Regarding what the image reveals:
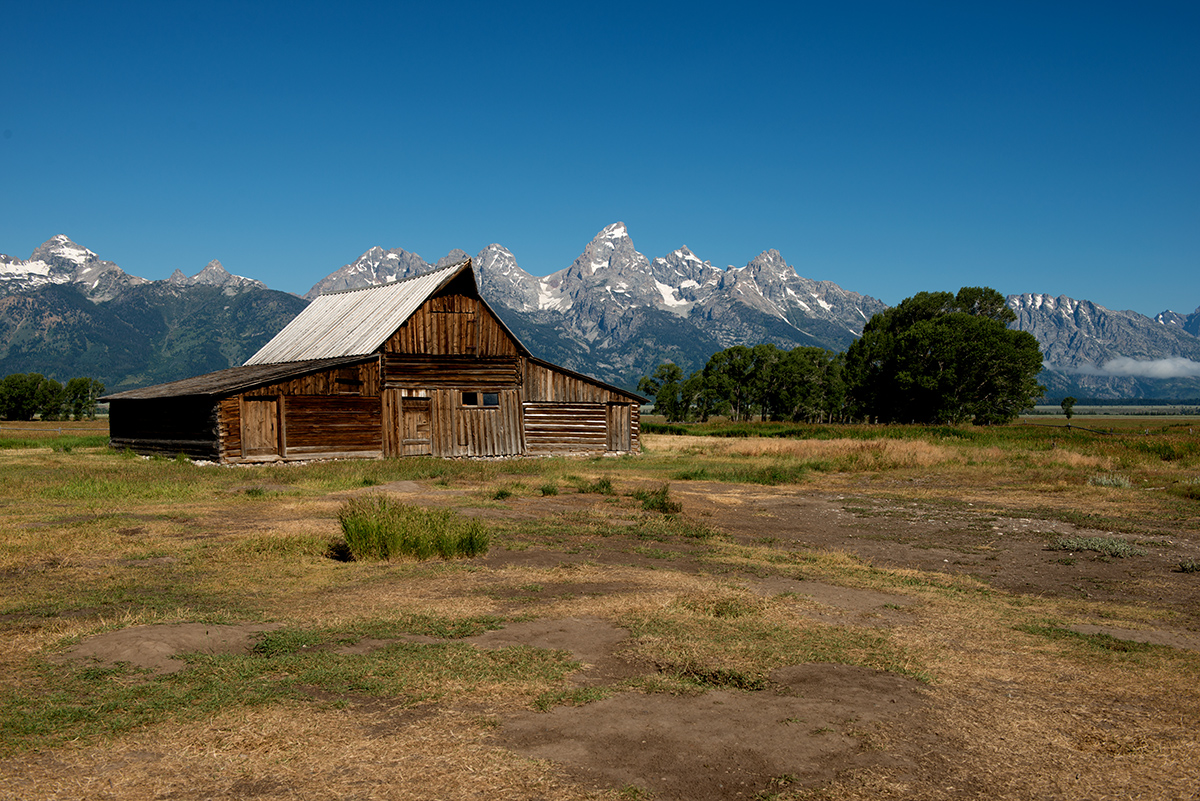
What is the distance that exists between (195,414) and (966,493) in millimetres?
28903

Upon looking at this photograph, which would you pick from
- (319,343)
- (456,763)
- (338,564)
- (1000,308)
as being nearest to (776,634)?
(456,763)

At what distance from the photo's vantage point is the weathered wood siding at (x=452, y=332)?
35094 mm

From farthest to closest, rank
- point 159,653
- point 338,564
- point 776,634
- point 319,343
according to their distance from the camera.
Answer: point 319,343, point 338,564, point 776,634, point 159,653

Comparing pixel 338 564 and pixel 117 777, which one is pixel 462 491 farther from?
pixel 117 777

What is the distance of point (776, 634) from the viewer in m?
8.31

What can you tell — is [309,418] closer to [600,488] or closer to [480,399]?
[480,399]

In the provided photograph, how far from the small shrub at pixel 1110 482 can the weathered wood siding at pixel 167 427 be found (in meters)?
30.6

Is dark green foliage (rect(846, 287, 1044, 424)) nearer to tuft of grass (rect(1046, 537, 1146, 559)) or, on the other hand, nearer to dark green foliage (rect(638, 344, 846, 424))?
dark green foliage (rect(638, 344, 846, 424))

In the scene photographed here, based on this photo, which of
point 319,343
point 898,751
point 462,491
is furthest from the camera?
point 319,343

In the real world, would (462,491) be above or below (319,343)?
below

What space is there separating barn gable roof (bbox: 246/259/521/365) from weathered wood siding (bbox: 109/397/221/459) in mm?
6259

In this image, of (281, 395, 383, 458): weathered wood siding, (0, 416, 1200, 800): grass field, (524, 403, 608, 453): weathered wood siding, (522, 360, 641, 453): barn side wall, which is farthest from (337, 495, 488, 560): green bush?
(524, 403, 608, 453): weathered wood siding

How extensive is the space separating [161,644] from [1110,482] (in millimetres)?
26678

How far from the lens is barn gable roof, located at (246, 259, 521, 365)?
35.6 m
